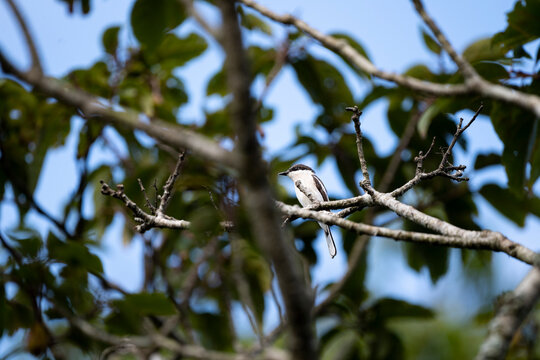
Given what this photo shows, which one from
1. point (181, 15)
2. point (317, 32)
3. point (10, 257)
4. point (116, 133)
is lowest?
point (10, 257)

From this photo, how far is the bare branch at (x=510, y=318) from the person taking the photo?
4.43 ft

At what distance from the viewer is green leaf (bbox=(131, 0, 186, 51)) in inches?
116

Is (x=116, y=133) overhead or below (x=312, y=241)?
below

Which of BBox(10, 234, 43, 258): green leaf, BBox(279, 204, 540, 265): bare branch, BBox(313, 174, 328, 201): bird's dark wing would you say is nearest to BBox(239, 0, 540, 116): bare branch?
BBox(279, 204, 540, 265): bare branch

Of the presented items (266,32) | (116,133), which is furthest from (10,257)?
(266,32)

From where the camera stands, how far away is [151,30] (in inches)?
120

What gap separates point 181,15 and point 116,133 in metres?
1.96

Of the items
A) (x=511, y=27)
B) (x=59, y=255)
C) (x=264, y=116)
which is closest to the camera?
(x=511, y=27)

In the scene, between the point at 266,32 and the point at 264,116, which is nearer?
the point at 266,32

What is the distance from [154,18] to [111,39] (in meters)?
2.29

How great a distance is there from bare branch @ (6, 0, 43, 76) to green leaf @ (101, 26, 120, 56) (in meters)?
3.91

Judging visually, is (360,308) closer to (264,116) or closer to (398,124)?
(398,124)

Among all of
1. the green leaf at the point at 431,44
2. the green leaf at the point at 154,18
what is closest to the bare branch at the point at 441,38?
the green leaf at the point at 154,18

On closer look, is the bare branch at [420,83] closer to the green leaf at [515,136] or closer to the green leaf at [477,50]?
the green leaf at [515,136]
